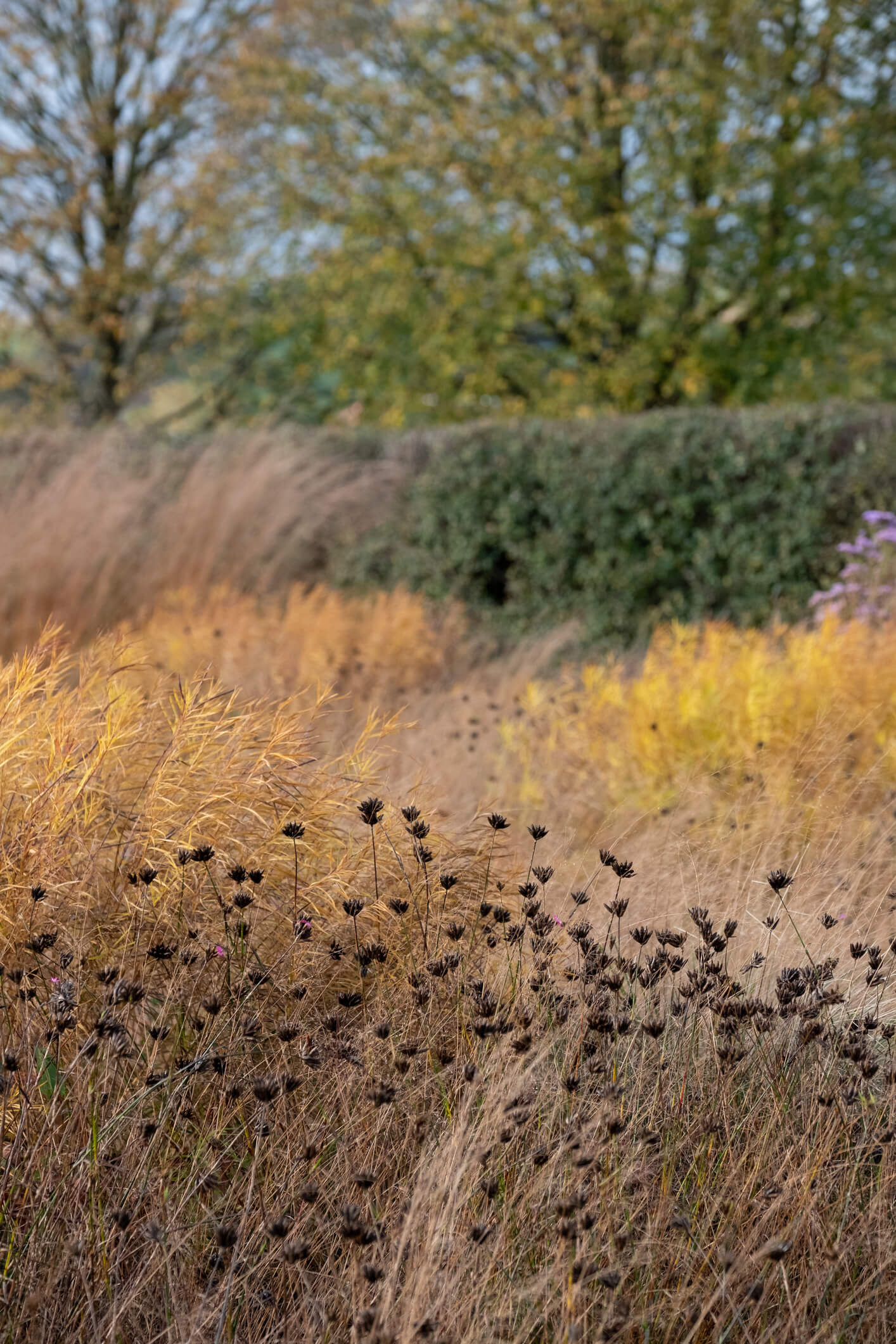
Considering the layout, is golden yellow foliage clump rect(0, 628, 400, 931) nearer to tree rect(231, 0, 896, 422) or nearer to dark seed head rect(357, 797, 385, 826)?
dark seed head rect(357, 797, 385, 826)

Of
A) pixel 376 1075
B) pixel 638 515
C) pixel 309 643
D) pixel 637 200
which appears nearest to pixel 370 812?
pixel 376 1075

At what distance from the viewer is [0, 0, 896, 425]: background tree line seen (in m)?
12.0

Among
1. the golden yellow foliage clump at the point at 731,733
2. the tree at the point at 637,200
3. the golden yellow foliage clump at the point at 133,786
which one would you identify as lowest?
the golden yellow foliage clump at the point at 731,733

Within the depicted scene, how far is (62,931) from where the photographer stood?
2559 mm

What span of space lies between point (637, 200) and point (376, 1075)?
1152 cm

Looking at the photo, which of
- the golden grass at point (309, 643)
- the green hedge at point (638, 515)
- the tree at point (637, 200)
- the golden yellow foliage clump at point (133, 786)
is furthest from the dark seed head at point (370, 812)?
the tree at point (637, 200)

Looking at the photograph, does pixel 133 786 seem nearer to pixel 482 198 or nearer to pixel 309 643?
pixel 309 643

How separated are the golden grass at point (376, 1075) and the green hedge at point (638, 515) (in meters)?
4.74

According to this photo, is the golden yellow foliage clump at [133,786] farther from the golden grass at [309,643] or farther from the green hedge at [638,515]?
the green hedge at [638,515]

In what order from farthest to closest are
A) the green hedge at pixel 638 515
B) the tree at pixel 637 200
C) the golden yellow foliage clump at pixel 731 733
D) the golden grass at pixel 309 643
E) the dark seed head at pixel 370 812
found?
1. the tree at pixel 637 200
2. the green hedge at pixel 638 515
3. the golden grass at pixel 309 643
4. the golden yellow foliage clump at pixel 731 733
5. the dark seed head at pixel 370 812

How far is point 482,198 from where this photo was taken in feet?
42.4

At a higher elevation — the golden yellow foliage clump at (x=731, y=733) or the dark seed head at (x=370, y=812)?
the dark seed head at (x=370, y=812)

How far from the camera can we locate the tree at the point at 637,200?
1184 centimetres

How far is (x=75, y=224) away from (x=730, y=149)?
8631 millimetres
